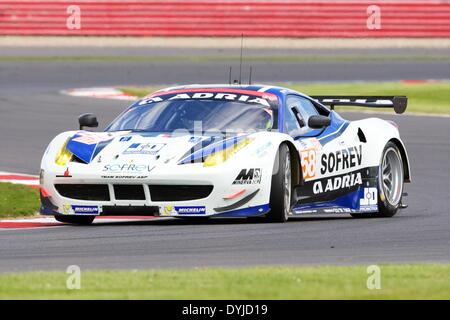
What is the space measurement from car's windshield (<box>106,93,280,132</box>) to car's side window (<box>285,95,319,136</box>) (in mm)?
202

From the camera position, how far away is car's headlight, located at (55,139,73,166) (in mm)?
11016

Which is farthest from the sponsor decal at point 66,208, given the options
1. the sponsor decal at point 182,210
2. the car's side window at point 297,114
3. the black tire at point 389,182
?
the black tire at point 389,182

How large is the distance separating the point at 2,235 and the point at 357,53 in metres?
29.0

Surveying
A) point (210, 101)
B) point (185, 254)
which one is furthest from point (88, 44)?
point (185, 254)

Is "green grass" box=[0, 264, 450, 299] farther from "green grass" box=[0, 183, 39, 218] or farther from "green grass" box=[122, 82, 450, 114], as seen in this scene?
"green grass" box=[122, 82, 450, 114]

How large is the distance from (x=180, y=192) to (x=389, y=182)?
9.71 ft

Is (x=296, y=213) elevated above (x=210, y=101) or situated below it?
below

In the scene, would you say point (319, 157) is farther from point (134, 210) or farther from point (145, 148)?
point (134, 210)

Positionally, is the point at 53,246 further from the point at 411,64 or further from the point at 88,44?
the point at 88,44

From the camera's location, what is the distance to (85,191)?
1091 centimetres

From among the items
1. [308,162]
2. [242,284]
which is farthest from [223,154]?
[242,284]

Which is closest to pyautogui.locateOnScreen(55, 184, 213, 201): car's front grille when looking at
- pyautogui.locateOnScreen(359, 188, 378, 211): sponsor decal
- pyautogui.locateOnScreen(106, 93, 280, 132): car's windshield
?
pyautogui.locateOnScreen(106, 93, 280, 132): car's windshield

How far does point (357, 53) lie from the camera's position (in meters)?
38.7

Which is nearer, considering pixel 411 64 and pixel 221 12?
pixel 411 64
